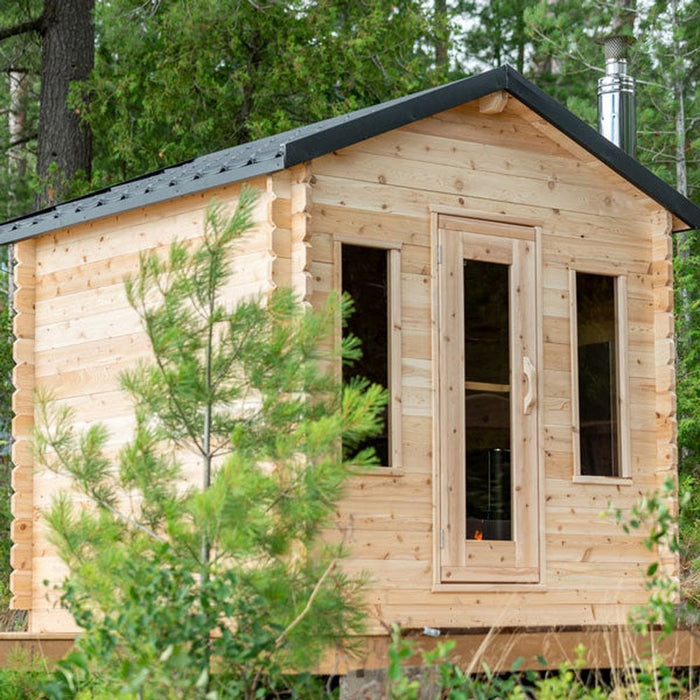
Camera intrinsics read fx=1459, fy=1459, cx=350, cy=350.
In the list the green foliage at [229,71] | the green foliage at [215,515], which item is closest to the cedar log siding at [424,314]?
the green foliage at [215,515]

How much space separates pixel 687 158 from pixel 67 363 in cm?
1223

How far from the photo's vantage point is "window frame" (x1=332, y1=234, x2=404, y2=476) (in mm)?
7648

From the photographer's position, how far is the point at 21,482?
909 cm

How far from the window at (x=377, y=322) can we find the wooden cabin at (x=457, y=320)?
13mm

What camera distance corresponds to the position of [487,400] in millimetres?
8125

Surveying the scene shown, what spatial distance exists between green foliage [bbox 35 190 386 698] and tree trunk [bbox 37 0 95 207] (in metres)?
9.58

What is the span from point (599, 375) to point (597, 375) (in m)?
0.02

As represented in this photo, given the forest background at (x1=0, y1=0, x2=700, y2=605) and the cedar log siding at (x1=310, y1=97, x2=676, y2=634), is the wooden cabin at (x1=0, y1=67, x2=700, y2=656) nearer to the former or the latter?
the cedar log siding at (x1=310, y1=97, x2=676, y2=634)

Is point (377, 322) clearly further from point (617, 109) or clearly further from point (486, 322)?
point (617, 109)

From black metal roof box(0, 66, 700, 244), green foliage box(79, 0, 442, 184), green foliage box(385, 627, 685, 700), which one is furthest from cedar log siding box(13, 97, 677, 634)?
green foliage box(79, 0, 442, 184)

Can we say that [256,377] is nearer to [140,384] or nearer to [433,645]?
[140,384]

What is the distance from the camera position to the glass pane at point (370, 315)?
7688 millimetres

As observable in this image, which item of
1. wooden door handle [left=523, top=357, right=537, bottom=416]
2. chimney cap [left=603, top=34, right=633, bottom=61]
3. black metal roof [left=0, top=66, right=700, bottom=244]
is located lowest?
wooden door handle [left=523, top=357, right=537, bottom=416]

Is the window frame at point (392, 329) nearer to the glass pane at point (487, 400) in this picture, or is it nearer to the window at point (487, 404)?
the window at point (487, 404)
